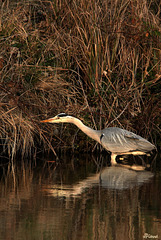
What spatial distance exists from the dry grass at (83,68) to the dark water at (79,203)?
154cm

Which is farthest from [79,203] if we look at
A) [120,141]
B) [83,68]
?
[83,68]

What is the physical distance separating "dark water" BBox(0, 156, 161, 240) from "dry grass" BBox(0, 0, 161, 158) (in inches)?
60.8

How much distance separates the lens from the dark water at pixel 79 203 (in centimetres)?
592

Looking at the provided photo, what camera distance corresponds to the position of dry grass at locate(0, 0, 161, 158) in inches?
450

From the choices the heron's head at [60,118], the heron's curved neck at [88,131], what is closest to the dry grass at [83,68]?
the heron's head at [60,118]

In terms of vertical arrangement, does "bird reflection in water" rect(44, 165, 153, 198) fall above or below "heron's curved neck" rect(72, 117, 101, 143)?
below

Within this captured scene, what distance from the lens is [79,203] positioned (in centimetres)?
724

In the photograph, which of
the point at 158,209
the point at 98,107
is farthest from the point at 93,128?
the point at 158,209

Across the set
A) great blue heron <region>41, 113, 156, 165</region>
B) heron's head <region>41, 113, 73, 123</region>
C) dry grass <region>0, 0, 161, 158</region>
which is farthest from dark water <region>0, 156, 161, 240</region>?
dry grass <region>0, 0, 161, 158</region>

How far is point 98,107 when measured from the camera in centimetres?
1184

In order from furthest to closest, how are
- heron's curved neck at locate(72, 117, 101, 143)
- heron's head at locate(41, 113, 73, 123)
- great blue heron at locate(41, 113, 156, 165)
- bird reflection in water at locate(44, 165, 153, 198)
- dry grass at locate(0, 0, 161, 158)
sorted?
dry grass at locate(0, 0, 161, 158)
heron's head at locate(41, 113, 73, 123)
heron's curved neck at locate(72, 117, 101, 143)
great blue heron at locate(41, 113, 156, 165)
bird reflection in water at locate(44, 165, 153, 198)

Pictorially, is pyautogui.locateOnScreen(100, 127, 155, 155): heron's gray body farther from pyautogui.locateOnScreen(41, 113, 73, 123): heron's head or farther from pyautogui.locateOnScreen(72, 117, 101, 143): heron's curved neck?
pyautogui.locateOnScreen(41, 113, 73, 123): heron's head

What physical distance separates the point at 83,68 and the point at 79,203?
5.78 meters

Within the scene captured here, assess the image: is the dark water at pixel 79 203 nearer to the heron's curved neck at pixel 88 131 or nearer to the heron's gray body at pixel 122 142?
the heron's gray body at pixel 122 142
